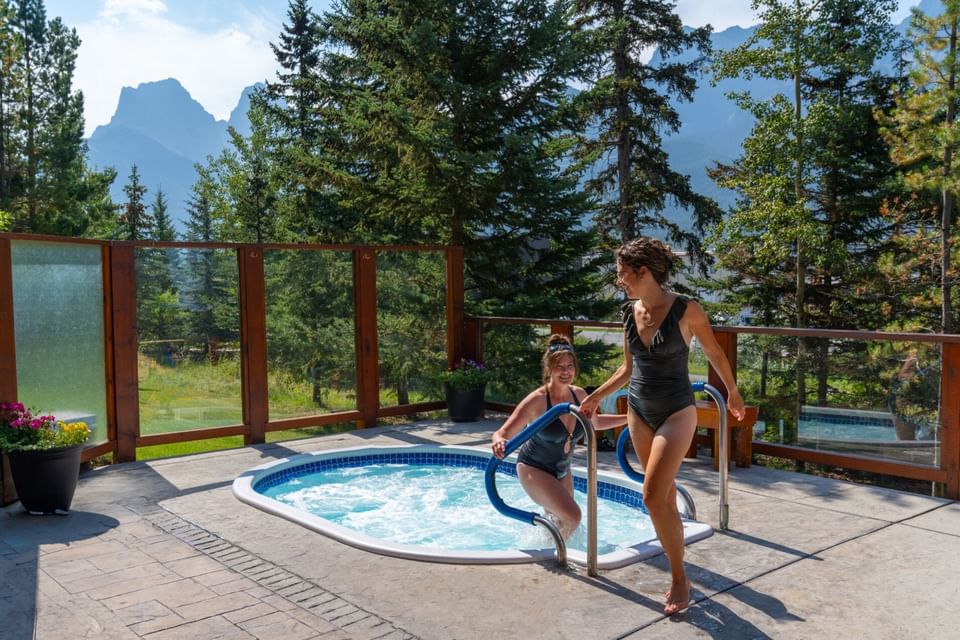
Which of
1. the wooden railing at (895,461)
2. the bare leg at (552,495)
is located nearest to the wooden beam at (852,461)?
the wooden railing at (895,461)

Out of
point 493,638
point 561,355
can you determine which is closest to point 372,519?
point 561,355

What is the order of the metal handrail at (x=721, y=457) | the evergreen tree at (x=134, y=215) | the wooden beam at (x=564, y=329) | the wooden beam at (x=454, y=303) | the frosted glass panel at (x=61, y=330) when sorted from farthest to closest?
the evergreen tree at (x=134, y=215) → the wooden beam at (x=454, y=303) → the wooden beam at (x=564, y=329) → the frosted glass panel at (x=61, y=330) → the metal handrail at (x=721, y=457)

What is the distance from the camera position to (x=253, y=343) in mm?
7660

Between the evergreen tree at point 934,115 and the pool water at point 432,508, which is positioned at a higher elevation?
the evergreen tree at point 934,115

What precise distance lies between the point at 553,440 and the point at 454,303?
183 inches

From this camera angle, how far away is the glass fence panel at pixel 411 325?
871 cm

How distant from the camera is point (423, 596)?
12.2 feet

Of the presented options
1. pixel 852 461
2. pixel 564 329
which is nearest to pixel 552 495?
pixel 852 461

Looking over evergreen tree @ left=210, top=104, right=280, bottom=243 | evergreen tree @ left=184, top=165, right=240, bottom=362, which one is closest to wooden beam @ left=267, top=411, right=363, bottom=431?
evergreen tree @ left=184, top=165, right=240, bottom=362

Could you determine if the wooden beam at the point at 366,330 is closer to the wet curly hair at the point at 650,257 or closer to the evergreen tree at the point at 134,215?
the wet curly hair at the point at 650,257

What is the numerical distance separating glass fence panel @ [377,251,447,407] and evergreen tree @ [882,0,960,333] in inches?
343

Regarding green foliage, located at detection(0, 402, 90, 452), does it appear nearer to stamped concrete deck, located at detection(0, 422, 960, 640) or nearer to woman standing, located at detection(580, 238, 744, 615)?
stamped concrete deck, located at detection(0, 422, 960, 640)

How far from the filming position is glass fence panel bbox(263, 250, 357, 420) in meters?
7.86

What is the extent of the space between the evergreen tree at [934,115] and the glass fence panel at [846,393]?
25.4 feet
